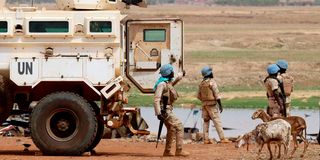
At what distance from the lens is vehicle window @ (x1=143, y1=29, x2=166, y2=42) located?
21625 mm

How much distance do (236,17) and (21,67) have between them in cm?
6358

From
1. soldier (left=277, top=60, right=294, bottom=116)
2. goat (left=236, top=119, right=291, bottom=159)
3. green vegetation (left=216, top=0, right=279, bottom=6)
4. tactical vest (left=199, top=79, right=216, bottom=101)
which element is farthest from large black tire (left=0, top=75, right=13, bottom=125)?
green vegetation (left=216, top=0, right=279, bottom=6)

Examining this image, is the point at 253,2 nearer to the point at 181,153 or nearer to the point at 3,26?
the point at 181,153

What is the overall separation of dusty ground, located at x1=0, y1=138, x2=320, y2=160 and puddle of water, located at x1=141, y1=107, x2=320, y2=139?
5.02m

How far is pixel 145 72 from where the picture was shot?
2161 cm

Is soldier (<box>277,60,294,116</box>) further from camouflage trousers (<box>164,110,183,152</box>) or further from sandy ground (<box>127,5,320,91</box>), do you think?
sandy ground (<box>127,5,320,91</box>)

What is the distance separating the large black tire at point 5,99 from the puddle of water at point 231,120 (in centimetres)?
868

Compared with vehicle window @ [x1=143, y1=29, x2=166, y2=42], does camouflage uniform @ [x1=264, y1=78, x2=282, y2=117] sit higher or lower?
lower

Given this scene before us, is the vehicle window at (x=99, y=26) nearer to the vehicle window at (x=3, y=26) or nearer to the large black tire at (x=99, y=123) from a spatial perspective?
the large black tire at (x=99, y=123)

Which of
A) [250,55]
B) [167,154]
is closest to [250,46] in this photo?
[250,55]

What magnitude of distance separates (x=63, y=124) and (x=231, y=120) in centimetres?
1500

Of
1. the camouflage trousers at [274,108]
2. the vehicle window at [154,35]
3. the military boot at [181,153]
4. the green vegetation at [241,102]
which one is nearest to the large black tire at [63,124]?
the military boot at [181,153]

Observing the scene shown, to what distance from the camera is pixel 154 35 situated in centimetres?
2169

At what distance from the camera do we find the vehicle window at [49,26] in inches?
830
